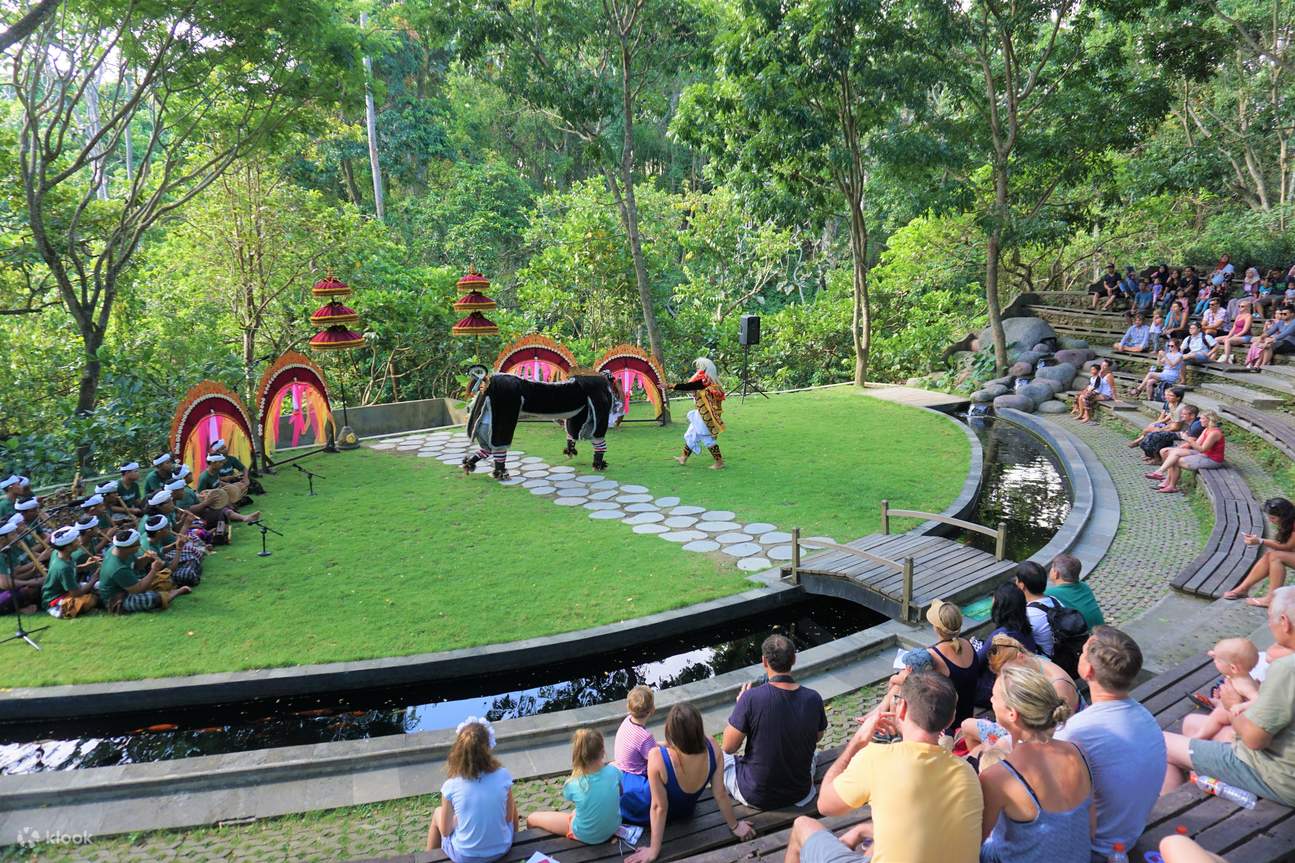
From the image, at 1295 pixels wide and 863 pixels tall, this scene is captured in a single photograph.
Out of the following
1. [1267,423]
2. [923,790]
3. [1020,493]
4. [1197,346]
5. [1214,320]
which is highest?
[1214,320]

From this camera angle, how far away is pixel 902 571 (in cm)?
616

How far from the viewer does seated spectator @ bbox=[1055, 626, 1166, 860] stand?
2703mm

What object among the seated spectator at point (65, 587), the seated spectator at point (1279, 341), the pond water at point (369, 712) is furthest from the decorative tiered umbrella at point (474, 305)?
the seated spectator at point (1279, 341)

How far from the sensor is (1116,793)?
2707 mm

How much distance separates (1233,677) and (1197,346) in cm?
1205

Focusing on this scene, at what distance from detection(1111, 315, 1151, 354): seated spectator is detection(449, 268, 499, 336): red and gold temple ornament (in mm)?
12679

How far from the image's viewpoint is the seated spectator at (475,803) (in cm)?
311

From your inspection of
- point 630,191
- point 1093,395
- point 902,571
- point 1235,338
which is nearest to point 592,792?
point 902,571

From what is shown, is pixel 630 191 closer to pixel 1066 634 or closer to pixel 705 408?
pixel 705 408

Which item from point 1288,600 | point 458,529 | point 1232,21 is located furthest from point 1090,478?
point 1232,21

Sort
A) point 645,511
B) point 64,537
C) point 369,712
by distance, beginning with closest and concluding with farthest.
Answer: point 369,712 → point 64,537 → point 645,511

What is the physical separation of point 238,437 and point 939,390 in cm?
1433

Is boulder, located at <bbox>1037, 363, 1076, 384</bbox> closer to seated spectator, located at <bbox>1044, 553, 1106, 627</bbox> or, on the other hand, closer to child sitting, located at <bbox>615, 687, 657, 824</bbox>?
seated spectator, located at <bbox>1044, 553, 1106, 627</bbox>

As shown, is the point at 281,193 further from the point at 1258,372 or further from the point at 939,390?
the point at 1258,372
